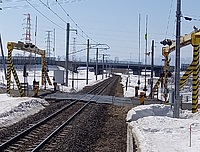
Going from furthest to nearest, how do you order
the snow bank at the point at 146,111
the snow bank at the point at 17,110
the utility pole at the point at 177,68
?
the snow bank at the point at 146,111 → the snow bank at the point at 17,110 → the utility pole at the point at 177,68

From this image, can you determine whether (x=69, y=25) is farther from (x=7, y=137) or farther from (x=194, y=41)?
(x=7, y=137)

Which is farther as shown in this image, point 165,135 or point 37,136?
point 37,136

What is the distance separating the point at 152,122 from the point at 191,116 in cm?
692

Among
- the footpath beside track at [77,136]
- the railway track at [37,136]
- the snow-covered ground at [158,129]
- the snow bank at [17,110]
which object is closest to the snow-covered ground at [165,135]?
the snow-covered ground at [158,129]

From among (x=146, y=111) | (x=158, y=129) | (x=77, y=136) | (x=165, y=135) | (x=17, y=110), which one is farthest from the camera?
(x=17, y=110)

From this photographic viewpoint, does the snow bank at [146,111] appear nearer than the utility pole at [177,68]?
No

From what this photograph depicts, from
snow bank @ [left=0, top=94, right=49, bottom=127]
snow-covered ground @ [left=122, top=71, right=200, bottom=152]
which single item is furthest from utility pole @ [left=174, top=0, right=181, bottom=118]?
snow bank @ [left=0, top=94, right=49, bottom=127]

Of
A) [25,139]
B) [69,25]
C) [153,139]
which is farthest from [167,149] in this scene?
[69,25]

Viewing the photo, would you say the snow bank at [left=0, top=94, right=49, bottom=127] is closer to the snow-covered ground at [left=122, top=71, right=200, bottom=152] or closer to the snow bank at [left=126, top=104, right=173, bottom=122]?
the snow bank at [left=126, top=104, right=173, bottom=122]

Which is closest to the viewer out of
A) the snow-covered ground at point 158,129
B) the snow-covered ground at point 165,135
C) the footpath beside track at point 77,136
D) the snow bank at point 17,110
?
the snow-covered ground at point 165,135

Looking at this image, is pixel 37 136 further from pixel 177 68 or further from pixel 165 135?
pixel 177 68

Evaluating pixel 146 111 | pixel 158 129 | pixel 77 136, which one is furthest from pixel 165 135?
pixel 146 111

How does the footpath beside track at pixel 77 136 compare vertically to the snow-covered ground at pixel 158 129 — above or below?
below

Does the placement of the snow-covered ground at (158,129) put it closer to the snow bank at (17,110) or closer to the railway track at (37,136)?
the snow bank at (17,110)
